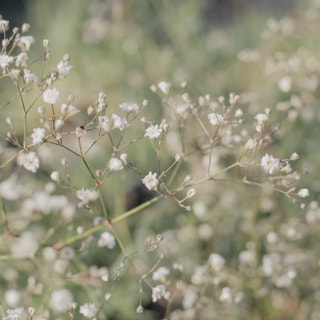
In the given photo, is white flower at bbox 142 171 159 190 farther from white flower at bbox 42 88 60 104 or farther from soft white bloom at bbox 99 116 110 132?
white flower at bbox 42 88 60 104

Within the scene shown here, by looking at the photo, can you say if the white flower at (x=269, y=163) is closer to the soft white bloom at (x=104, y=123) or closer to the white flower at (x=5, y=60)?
the soft white bloom at (x=104, y=123)

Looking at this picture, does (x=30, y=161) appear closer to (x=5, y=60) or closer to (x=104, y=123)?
(x=104, y=123)

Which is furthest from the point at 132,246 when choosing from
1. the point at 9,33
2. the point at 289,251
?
the point at 9,33

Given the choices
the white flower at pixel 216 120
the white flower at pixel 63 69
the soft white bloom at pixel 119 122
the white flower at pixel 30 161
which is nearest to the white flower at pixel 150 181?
the soft white bloom at pixel 119 122

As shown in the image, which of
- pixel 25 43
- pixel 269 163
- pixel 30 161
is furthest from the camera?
pixel 25 43

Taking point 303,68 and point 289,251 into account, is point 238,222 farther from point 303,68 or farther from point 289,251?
point 303,68

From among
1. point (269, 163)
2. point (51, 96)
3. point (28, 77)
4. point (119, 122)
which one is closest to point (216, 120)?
point (269, 163)

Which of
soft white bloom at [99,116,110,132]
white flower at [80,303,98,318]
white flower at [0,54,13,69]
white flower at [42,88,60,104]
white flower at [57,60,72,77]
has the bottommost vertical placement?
white flower at [80,303,98,318]

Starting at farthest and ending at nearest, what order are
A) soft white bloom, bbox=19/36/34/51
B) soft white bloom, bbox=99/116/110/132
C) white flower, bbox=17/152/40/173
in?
soft white bloom, bbox=19/36/34/51 → soft white bloom, bbox=99/116/110/132 → white flower, bbox=17/152/40/173

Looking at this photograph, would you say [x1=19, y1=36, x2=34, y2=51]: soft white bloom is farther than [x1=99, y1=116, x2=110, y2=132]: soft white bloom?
Yes

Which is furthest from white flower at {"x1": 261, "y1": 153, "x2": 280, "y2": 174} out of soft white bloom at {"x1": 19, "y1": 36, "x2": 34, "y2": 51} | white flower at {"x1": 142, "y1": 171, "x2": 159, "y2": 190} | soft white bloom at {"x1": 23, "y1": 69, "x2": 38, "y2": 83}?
soft white bloom at {"x1": 19, "y1": 36, "x2": 34, "y2": 51}

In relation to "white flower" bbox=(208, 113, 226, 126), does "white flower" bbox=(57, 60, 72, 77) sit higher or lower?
higher
